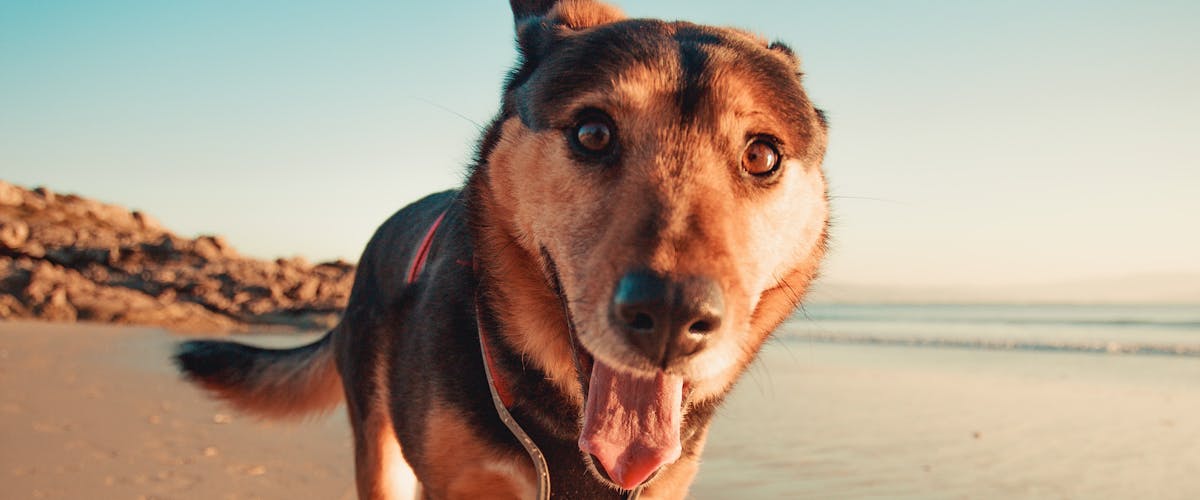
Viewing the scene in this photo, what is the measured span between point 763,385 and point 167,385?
5706 mm

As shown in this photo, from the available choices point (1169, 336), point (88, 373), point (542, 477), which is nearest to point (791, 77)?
point (542, 477)

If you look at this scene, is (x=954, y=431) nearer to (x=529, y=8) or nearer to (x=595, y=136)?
(x=529, y=8)

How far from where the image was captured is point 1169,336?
1803 centimetres

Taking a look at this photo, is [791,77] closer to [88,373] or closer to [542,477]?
[542,477]

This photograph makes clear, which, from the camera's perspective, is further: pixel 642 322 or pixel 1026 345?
pixel 1026 345

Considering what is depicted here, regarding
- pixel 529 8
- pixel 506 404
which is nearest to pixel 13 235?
pixel 529 8

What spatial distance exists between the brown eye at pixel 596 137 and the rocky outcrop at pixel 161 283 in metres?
13.2

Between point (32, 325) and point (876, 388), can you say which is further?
point (32, 325)

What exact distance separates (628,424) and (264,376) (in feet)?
8.36

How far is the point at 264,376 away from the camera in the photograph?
403 cm

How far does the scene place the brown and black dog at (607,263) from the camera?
1859 mm

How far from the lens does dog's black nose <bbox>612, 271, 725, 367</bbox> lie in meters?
1.71

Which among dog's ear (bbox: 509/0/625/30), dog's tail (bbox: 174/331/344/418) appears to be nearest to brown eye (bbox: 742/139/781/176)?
dog's ear (bbox: 509/0/625/30)

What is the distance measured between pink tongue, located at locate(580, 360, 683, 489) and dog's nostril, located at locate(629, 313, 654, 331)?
39 cm
